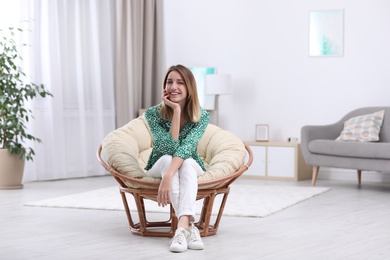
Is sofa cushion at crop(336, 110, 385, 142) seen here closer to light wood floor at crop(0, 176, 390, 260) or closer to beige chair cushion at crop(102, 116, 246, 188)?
light wood floor at crop(0, 176, 390, 260)

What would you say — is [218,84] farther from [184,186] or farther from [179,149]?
[184,186]

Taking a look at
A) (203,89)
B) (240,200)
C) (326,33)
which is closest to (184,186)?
(240,200)

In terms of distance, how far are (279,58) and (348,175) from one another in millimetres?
1479

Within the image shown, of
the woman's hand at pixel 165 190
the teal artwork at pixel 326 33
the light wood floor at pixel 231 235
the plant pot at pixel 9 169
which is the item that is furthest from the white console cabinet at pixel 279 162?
the woman's hand at pixel 165 190

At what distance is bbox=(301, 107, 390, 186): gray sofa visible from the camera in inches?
258

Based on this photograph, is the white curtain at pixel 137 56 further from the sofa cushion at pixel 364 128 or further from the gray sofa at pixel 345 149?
the sofa cushion at pixel 364 128

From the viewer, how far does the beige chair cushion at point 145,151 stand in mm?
4078

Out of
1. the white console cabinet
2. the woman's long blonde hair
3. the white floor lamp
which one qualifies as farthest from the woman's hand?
the white floor lamp

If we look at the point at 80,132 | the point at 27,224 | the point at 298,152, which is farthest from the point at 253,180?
the point at 27,224

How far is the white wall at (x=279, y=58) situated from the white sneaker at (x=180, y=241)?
4422 millimetres

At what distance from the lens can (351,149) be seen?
22.1 feet

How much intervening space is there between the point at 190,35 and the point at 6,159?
3023 mm

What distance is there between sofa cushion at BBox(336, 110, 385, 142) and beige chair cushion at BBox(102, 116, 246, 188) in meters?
2.72

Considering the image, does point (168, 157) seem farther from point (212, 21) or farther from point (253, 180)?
point (212, 21)
